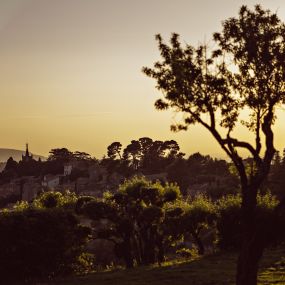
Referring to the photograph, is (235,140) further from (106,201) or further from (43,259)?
(106,201)

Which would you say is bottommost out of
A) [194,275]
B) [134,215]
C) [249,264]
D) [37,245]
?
[194,275]

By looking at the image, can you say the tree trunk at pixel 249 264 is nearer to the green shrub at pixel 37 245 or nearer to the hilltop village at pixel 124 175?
the green shrub at pixel 37 245

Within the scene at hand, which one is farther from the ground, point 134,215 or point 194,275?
point 134,215

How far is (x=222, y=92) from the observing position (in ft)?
70.0

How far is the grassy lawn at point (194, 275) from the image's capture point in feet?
83.1

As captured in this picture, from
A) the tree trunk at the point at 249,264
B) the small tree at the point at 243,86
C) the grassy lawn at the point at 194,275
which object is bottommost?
the grassy lawn at the point at 194,275

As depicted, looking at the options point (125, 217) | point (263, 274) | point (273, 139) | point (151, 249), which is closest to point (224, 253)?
point (151, 249)

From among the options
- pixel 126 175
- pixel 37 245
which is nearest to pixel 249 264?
pixel 37 245

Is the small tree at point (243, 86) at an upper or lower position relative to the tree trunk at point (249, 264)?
upper

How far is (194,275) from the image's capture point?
27438 mm

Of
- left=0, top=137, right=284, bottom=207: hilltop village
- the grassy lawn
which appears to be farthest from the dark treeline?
left=0, top=137, right=284, bottom=207: hilltop village

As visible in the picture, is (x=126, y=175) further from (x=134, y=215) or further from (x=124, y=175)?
(x=134, y=215)

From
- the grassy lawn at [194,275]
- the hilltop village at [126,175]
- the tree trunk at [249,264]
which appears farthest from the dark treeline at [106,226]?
the hilltop village at [126,175]

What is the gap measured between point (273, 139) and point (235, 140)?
170 cm
